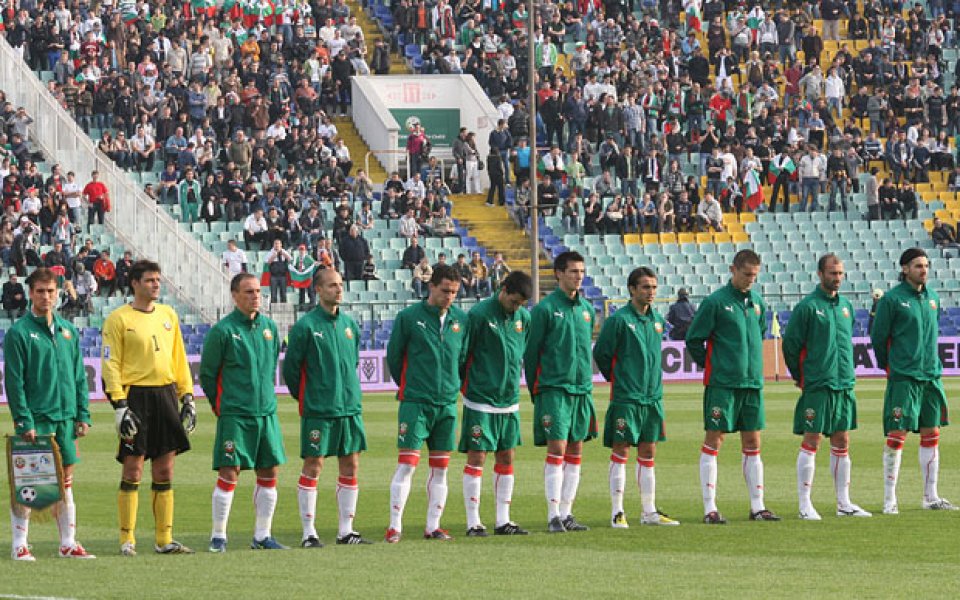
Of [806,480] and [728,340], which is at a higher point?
[728,340]

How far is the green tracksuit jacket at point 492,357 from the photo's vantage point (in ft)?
48.6

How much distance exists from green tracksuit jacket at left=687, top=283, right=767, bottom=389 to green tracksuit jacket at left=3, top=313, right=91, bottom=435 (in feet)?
16.0

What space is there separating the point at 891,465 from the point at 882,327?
116 cm

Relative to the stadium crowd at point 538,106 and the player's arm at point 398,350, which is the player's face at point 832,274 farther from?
the stadium crowd at point 538,106

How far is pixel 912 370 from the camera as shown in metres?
16.3

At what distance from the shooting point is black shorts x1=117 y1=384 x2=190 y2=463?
44.9 feet

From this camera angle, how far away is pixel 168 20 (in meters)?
46.8

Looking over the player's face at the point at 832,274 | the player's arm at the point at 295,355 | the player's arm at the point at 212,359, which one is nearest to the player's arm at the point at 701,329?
the player's face at the point at 832,274

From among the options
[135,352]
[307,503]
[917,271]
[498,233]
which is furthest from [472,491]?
[498,233]

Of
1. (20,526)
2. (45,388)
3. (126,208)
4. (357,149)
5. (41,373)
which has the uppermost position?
(357,149)

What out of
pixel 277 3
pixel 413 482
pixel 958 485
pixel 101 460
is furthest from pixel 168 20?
pixel 958 485

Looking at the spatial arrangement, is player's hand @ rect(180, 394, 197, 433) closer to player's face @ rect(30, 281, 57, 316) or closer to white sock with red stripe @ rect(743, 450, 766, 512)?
player's face @ rect(30, 281, 57, 316)

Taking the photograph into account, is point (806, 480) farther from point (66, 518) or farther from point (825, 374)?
Result: point (66, 518)

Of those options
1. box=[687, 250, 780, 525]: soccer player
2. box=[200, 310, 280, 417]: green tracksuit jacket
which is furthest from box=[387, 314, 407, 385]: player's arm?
box=[687, 250, 780, 525]: soccer player
